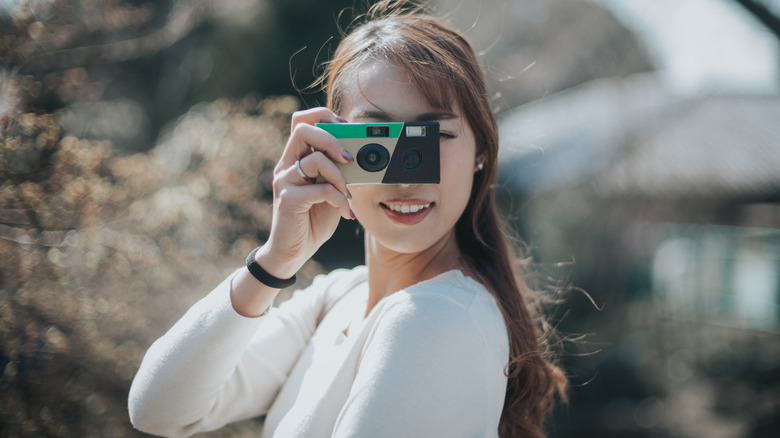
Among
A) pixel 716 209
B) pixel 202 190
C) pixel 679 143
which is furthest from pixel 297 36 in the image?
pixel 716 209

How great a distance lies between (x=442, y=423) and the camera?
895 mm

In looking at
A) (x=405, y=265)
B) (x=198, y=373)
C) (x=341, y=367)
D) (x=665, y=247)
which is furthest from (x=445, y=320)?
(x=665, y=247)

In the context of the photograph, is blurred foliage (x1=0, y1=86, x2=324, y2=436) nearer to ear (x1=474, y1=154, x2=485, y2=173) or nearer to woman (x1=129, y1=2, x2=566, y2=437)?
woman (x1=129, y1=2, x2=566, y2=437)

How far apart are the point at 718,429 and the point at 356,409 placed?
4.80 m

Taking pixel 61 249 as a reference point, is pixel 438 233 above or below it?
above

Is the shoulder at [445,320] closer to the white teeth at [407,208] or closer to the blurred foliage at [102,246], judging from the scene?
the white teeth at [407,208]

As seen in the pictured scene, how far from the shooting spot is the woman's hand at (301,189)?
103cm

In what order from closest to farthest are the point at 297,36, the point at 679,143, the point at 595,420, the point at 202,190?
the point at 202,190
the point at 595,420
the point at 297,36
the point at 679,143

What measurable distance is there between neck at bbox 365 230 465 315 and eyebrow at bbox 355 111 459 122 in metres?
0.33

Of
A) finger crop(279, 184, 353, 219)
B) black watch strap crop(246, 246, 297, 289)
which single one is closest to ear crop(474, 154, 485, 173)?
finger crop(279, 184, 353, 219)

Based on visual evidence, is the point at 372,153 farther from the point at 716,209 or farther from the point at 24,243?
the point at 716,209

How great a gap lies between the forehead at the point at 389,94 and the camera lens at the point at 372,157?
11cm

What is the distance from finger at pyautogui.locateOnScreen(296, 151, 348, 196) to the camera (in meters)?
1.03

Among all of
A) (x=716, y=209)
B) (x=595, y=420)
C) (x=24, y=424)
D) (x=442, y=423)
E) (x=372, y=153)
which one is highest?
(x=372, y=153)
